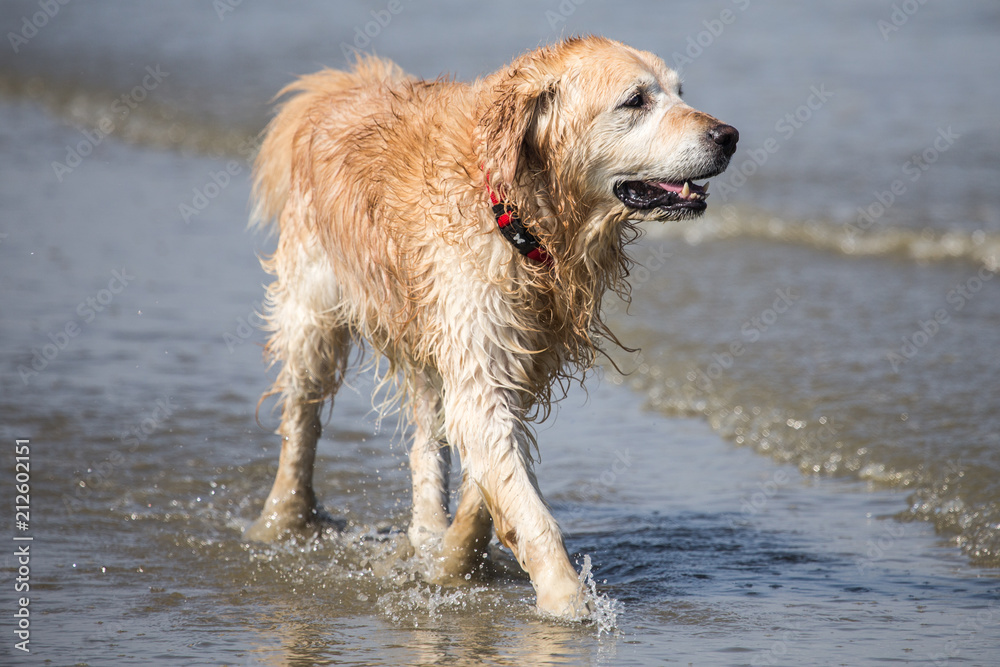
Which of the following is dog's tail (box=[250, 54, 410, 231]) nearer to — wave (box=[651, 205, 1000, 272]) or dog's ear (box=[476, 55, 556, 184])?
dog's ear (box=[476, 55, 556, 184])

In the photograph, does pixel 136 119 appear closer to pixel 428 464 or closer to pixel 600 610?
pixel 428 464

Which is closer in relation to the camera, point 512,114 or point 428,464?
point 512,114

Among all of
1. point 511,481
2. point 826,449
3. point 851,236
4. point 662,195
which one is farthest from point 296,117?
point 851,236

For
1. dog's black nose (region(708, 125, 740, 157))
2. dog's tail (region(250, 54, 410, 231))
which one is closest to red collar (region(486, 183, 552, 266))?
dog's black nose (region(708, 125, 740, 157))

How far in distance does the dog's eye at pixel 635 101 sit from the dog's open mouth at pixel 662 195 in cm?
26

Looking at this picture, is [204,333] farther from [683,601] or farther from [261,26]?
[261,26]

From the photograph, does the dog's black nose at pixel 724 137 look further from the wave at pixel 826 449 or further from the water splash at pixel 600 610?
the wave at pixel 826 449

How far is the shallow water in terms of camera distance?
3.96 m

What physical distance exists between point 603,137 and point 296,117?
2001 mm

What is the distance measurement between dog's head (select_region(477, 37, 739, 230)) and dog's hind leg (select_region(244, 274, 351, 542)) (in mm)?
1500

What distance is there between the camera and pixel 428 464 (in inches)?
195

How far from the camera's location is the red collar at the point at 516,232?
383 centimetres

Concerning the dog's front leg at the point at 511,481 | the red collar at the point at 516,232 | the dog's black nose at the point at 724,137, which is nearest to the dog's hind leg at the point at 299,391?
the dog's front leg at the point at 511,481

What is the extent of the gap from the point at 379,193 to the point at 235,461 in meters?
2.10
